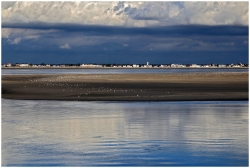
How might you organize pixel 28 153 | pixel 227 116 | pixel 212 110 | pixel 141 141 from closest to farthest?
pixel 28 153, pixel 141 141, pixel 227 116, pixel 212 110

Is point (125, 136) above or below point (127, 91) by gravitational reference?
below

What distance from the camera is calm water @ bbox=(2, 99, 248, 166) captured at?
44.1 feet

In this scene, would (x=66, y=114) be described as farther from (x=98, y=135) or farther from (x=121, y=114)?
(x=98, y=135)

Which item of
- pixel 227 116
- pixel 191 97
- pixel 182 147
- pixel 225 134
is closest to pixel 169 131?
pixel 225 134

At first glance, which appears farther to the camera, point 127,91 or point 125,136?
point 127,91

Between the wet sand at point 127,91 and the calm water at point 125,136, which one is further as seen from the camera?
the wet sand at point 127,91

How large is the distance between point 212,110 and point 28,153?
11474 mm

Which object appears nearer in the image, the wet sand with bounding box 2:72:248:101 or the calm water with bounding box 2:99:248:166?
the calm water with bounding box 2:99:248:166

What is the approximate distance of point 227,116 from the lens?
21.8 metres

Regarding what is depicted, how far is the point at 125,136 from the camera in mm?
16672

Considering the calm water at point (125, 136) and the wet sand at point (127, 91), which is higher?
the wet sand at point (127, 91)

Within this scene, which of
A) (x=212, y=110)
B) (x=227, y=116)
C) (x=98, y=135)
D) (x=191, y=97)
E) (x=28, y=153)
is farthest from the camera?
(x=191, y=97)

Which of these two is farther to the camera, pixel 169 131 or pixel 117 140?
pixel 169 131

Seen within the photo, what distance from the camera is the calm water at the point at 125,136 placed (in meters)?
13.4
